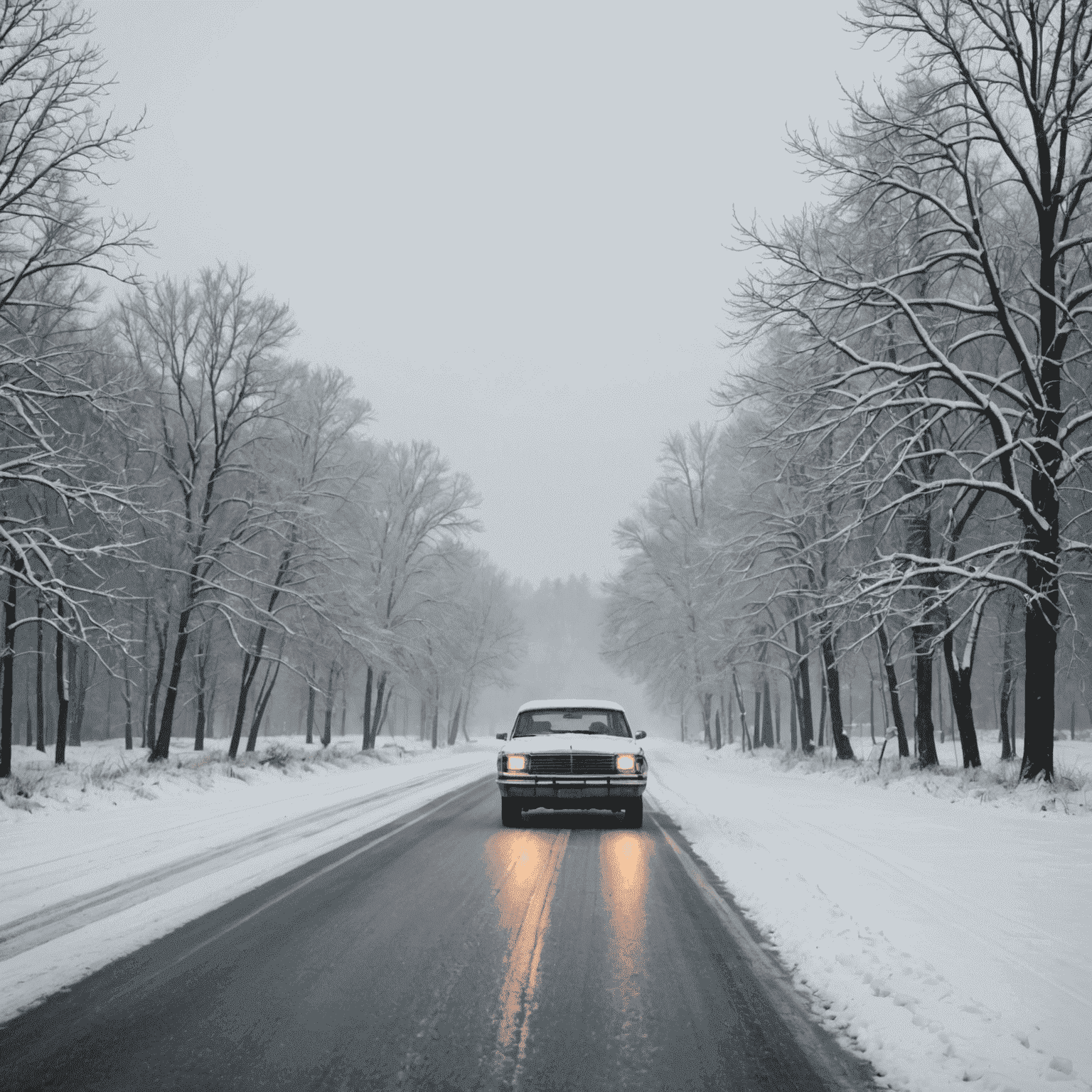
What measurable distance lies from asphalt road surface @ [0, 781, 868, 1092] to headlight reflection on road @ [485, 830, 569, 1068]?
2cm

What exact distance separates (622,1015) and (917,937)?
103 inches

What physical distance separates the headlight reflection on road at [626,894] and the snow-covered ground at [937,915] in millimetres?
835

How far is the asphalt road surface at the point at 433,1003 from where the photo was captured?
11.6 feet

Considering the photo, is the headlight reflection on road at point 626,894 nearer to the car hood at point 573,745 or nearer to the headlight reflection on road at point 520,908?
the headlight reflection on road at point 520,908

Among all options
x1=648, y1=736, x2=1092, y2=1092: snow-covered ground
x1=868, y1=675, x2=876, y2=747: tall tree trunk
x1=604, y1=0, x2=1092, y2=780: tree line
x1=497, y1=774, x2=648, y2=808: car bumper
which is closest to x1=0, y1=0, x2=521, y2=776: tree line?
x1=497, y1=774, x2=648, y2=808: car bumper

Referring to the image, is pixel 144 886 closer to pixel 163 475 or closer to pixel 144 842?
pixel 144 842

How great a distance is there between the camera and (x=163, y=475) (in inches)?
1080

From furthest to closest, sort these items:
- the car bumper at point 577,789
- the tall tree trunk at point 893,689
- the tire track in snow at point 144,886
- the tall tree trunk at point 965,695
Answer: the tall tree trunk at point 893,689 < the tall tree trunk at point 965,695 < the car bumper at point 577,789 < the tire track in snow at point 144,886

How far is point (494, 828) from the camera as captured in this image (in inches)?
463

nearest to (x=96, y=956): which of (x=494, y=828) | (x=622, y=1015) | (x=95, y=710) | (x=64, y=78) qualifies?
(x=622, y=1015)

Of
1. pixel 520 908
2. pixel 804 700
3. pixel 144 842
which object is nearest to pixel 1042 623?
pixel 520 908

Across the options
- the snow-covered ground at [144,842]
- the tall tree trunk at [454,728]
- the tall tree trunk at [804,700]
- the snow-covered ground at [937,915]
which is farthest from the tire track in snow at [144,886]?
the tall tree trunk at [454,728]

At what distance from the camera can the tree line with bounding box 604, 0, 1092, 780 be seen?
14.1 meters

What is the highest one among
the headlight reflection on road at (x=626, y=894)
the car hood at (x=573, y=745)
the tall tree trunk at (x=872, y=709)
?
the car hood at (x=573, y=745)
